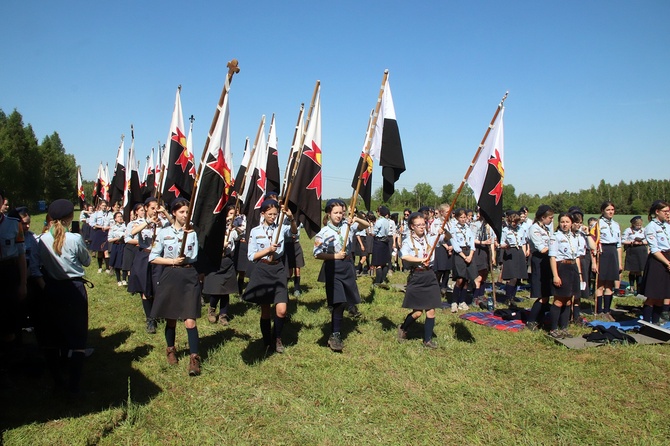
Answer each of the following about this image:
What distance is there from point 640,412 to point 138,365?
5888mm

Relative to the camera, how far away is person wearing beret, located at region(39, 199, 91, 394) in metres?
4.87

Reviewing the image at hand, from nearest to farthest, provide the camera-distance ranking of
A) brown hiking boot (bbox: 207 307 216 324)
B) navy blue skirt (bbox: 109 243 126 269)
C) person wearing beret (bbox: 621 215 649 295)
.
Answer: brown hiking boot (bbox: 207 307 216 324) → person wearing beret (bbox: 621 215 649 295) → navy blue skirt (bbox: 109 243 126 269)

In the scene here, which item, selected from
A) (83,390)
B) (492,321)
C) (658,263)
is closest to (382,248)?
(492,321)

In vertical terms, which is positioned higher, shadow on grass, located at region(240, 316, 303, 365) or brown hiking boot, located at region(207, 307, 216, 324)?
brown hiking boot, located at region(207, 307, 216, 324)

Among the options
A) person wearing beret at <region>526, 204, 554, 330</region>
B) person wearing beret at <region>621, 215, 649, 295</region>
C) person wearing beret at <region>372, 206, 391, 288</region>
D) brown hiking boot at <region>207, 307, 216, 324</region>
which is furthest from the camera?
person wearing beret at <region>372, 206, 391, 288</region>

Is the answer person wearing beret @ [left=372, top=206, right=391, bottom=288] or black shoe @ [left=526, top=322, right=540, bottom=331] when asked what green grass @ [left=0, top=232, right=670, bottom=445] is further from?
person wearing beret @ [left=372, top=206, right=391, bottom=288]

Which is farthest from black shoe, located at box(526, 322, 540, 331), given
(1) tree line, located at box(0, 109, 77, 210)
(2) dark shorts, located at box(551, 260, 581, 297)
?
(1) tree line, located at box(0, 109, 77, 210)

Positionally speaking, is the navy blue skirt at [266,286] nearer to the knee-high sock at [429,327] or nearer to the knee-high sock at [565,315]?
the knee-high sock at [429,327]

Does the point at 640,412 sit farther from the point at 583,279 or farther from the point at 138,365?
the point at 138,365

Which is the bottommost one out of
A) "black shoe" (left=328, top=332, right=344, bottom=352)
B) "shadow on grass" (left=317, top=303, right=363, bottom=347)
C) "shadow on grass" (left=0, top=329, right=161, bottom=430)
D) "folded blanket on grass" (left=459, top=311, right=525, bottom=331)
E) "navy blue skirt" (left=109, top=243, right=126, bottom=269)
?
"shadow on grass" (left=0, top=329, right=161, bottom=430)

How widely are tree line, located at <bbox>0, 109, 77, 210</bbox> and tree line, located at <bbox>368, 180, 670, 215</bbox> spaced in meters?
52.9

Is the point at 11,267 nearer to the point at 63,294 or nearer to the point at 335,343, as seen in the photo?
the point at 63,294

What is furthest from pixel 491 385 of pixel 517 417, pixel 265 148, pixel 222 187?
pixel 265 148

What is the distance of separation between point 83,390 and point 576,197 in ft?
375
